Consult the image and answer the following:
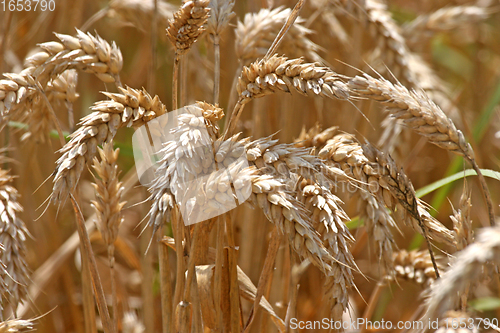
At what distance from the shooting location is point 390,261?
3.18 ft

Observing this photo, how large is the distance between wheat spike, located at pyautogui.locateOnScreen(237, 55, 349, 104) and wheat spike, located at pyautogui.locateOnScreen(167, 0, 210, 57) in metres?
0.12

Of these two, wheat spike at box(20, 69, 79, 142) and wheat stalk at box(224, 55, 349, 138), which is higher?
wheat stalk at box(224, 55, 349, 138)

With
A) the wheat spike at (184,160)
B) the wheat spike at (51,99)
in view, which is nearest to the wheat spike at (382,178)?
the wheat spike at (184,160)

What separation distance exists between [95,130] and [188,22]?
266 mm

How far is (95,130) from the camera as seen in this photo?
2.45 feet

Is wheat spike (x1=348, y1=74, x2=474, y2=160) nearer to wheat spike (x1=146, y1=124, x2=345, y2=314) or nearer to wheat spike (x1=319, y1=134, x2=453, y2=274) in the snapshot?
wheat spike (x1=319, y1=134, x2=453, y2=274)

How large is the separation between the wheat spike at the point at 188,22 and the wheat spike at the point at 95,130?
13 cm

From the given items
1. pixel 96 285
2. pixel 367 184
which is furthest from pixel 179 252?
pixel 367 184

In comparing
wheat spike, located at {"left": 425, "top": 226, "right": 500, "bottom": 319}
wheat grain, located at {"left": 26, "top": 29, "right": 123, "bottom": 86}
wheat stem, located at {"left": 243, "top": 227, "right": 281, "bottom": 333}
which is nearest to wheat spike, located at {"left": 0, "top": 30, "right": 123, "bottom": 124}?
wheat grain, located at {"left": 26, "top": 29, "right": 123, "bottom": 86}

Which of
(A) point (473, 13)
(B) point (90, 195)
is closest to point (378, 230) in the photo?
(A) point (473, 13)

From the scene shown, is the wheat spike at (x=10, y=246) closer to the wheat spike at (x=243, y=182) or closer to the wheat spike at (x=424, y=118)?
the wheat spike at (x=243, y=182)

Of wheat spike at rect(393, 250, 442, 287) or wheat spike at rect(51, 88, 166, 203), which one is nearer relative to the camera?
wheat spike at rect(51, 88, 166, 203)

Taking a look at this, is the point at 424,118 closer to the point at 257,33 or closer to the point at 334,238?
the point at 334,238

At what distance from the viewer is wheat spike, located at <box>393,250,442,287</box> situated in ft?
3.83
